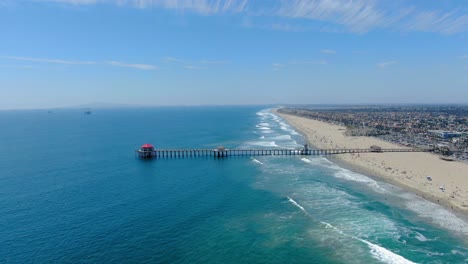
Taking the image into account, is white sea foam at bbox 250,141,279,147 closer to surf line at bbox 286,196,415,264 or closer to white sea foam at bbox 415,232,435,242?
surf line at bbox 286,196,415,264

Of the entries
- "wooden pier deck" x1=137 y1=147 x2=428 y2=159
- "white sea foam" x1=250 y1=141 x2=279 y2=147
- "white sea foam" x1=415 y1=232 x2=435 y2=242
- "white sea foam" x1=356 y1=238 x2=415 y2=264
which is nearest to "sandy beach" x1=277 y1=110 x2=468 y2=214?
"wooden pier deck" x1=137 y1=147 x2=428 y2=159

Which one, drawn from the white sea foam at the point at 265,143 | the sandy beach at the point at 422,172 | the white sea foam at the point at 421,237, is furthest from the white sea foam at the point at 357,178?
the white sea foam at the point at 265,143

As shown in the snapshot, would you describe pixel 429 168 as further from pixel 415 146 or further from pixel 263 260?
pixel 263 260

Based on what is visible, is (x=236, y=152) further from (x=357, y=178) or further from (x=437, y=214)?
(x=437, y=214)

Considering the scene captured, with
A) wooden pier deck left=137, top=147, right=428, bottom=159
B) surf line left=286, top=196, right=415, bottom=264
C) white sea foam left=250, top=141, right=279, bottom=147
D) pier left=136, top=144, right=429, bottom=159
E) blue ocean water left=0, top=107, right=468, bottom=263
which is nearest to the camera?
surf line left=286, top=196, right=415, bottom=264

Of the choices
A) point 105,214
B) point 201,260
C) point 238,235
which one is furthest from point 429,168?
point 105,214
